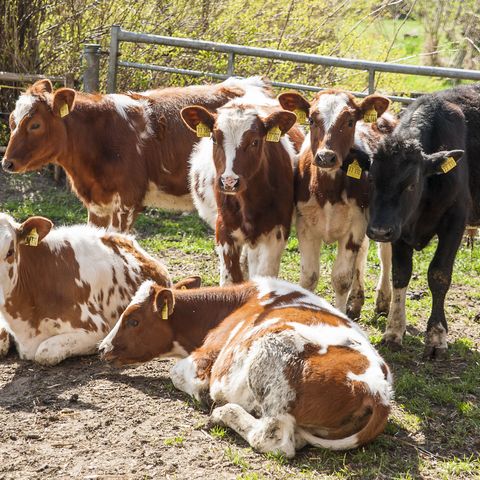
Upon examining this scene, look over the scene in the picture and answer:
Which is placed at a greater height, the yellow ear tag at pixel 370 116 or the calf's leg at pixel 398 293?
the yellow ear tag at pixel 370 116

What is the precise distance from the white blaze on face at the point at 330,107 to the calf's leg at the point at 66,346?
251 centimetres

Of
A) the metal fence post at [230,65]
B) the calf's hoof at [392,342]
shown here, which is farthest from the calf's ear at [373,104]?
the metal fence post at [230,65]

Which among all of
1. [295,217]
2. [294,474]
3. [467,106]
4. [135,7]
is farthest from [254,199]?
[135,7]

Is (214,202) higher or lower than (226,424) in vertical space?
higher

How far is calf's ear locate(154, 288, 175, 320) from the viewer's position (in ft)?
21.5

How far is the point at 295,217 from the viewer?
26.0 feet

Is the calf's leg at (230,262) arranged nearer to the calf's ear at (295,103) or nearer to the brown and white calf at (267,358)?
the brown and white calf at (267,358)

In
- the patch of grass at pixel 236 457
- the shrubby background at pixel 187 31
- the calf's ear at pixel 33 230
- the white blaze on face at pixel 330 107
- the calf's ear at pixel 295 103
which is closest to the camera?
the patch of grass at pixel 236 457

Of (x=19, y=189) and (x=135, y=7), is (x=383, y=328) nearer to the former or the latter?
(x=19, y=189)

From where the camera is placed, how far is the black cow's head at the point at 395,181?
271 inches

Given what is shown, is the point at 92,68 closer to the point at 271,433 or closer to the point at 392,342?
the point at 392,342

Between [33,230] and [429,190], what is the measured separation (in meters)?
3.15

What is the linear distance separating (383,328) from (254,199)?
1803 millimetres

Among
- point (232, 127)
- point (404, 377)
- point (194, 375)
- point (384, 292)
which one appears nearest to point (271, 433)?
point (194, 375)
